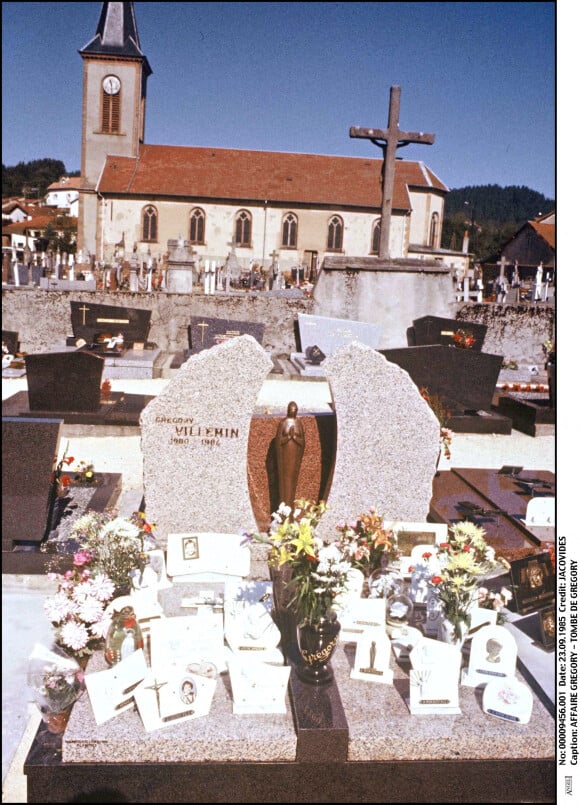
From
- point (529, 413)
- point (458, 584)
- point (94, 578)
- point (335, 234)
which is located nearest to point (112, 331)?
point (529, 413)

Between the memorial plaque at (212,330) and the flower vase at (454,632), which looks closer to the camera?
the flower vase at (454,632)

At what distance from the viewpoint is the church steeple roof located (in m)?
44.0

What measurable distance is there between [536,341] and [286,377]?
7195 mm

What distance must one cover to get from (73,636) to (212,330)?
41.0 ft

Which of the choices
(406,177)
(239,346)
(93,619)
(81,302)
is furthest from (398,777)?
(406,177)

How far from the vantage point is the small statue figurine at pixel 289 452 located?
265 inches

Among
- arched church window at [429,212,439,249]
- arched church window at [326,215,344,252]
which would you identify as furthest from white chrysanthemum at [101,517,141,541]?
arched church window at [429,212,439,249]

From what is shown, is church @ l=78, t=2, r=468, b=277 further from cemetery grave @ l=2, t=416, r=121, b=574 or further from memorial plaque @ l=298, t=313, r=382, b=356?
cemetery grave @ l=2, t=416, r=121, b=574

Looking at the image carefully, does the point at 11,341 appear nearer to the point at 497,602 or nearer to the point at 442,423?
the point at 442,423

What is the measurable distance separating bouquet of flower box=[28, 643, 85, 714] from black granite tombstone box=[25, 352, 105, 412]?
6803 millimetres

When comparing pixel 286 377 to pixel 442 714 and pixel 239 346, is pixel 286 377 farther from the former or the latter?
pixel 442 714

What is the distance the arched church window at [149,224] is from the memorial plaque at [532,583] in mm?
39522

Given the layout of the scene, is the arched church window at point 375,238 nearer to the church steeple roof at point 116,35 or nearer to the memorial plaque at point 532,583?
the church steeple roof at point 116,35

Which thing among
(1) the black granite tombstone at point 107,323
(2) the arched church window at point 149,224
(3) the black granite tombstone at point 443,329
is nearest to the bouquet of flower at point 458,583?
(3) the black granite tombstone at point 443,329
